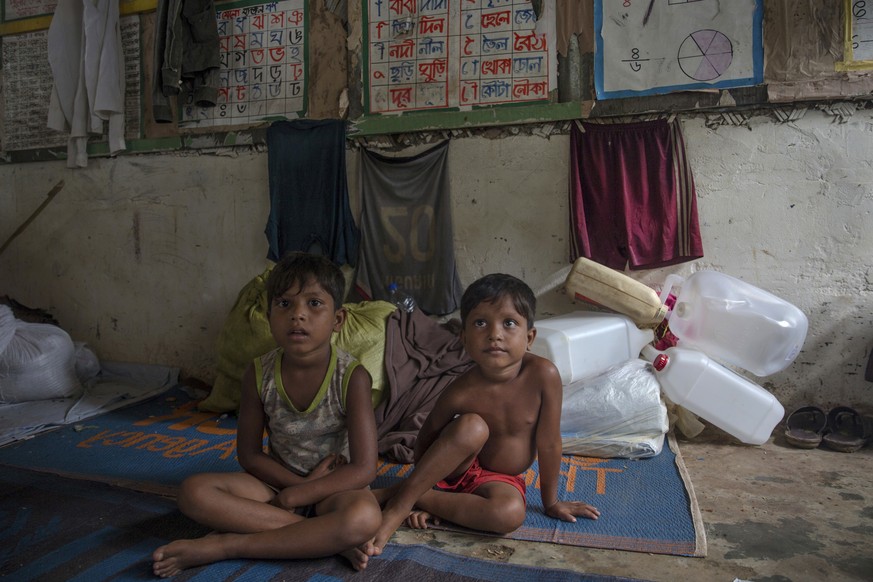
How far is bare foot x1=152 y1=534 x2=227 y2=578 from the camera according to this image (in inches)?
65.5

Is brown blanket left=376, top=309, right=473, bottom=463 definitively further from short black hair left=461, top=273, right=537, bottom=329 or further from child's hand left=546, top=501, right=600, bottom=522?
short black hair left=461, top=273, right=537, bottom=329

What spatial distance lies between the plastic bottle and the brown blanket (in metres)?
0.25

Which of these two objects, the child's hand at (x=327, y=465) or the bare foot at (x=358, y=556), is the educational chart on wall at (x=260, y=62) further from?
the bare foot at (x=358, y=556)

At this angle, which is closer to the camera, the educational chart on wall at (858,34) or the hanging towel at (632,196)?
the educational chart on wall at (858,34)

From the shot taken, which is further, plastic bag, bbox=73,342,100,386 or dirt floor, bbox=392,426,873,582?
plastic bag, bbox=73,342,100,386

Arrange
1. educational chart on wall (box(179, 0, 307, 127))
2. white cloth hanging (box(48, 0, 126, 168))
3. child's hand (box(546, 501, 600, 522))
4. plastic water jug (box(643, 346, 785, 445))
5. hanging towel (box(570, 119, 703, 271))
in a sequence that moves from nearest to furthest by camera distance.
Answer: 1. child's hand (box(546, 501, 600, 522))
2. plastic water jug (box(643, 346, 785, 445))
3. hanging towel (box(570, 119, 703, 271))
4. educational chart on wall (box(179, 0, 307, 127))
5. white cloth hanging (box(48, 0, 126, 168))

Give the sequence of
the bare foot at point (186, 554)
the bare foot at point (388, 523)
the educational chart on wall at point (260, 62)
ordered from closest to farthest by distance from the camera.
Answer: the bare foot at point (186, 554) → the bare foot at point (388, 523) → the educational chart on wall at point (260, 62)

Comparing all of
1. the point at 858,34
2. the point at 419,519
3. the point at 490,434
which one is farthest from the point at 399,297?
the point at 858,34

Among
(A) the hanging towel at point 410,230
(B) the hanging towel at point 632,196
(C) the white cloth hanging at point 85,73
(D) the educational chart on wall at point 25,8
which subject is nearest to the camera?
(B) the hanging towel at point 632,196

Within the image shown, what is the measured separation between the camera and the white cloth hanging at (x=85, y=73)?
4.10 meters

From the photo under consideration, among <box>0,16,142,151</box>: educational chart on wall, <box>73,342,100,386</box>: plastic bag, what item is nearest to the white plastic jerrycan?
<box>73,342,100,386</box>: plastic bag

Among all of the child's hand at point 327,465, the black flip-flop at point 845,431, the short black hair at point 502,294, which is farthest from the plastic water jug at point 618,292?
the child's hand at point 327,465

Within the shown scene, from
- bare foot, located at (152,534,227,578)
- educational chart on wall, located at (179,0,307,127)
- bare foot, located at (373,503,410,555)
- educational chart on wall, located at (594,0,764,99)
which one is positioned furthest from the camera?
educational chart on wall, located at (179,0,307,127)

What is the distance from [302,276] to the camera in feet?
6.16
